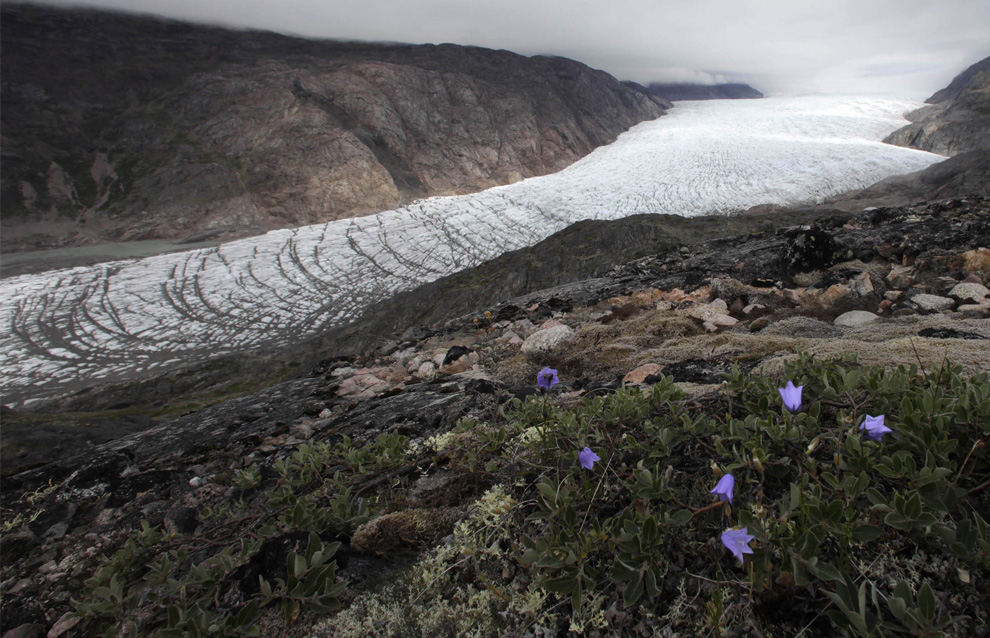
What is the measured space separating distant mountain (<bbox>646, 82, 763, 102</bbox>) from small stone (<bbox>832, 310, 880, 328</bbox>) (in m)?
78.3

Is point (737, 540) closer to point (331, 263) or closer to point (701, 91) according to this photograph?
point (331, 263)

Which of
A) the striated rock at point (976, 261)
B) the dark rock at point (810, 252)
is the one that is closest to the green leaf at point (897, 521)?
the striated rock at point (976, 261)

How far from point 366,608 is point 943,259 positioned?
7.23 metres

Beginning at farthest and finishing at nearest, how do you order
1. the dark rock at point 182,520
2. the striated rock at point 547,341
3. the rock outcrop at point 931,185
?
the rock outcrop at point 931,185, the striated rock at point 547,341, the dark rock at point 182,520

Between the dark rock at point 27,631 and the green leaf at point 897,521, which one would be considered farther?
the dark rock at point 27,631

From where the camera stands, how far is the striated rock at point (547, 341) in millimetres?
4586

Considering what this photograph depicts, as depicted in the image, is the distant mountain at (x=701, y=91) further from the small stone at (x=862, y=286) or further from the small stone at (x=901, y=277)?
the small stone at (x=862, y=286)

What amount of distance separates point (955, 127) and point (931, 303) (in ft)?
145

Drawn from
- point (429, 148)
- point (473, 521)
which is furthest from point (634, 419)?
point (429, 148)

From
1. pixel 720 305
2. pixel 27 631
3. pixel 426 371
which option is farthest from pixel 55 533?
pixel 720 305

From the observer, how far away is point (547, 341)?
15.4 ft

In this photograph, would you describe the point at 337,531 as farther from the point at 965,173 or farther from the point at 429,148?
the point at 429,148

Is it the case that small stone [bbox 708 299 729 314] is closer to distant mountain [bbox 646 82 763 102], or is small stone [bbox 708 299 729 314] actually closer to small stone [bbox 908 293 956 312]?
small stone [bbox 908 293 956 312]

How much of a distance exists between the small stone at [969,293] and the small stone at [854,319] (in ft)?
2.77
